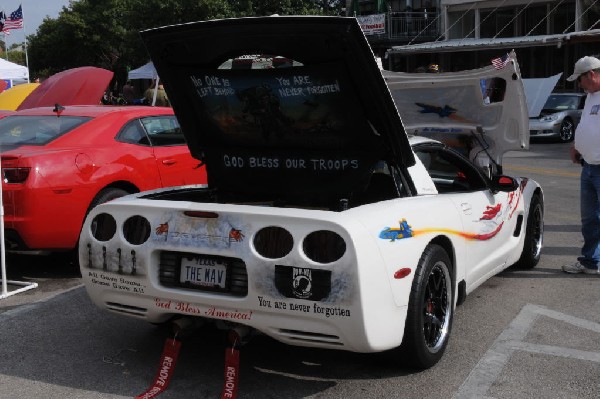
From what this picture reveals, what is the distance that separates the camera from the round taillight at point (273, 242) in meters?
3.70

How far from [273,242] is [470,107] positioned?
3.37m

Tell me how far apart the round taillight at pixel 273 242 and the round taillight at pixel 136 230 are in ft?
2.42

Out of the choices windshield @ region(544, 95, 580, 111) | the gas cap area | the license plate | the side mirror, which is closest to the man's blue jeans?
the side mirror

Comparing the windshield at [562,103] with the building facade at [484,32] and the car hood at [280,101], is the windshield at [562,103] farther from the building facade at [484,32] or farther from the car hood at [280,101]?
the car hood at [280,101]

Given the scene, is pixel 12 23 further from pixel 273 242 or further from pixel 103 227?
pixel 273 242

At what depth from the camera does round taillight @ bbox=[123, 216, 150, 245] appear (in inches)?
161

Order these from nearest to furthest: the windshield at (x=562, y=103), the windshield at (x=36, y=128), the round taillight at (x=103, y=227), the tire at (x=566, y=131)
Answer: the round taillight at (x=103, y=227) → the windshield at (x=36, y=128) → the tire at (x=566, y=131) → the windshield at (x=562, y=103)

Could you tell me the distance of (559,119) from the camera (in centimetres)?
2005

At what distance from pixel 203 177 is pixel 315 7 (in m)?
30.6

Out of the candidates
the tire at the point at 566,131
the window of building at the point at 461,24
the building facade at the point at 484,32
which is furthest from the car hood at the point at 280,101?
the window of building at the point at 461,24

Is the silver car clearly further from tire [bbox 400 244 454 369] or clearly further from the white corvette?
tire [bbox 400 244 454 369]

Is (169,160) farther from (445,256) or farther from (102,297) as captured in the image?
(445,256)

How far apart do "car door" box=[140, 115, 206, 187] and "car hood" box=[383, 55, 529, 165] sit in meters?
2.28

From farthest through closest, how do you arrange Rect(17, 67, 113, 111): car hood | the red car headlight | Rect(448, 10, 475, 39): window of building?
Rect(448, 10, 475, 39): window of building → Rect(17, 67, 113, 111): car hood → the red car headlight
